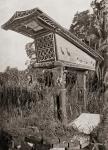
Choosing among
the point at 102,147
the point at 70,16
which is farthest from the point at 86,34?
the point at 102,147

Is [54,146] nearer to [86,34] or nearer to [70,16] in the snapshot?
[70,16]

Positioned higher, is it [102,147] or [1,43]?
[1,43]

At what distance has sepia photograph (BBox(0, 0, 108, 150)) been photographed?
9.68 feet

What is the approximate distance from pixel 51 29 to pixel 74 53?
606 mm

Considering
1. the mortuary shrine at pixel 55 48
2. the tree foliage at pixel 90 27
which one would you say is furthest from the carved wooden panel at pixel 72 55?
the tree foliage at pixel 90 27

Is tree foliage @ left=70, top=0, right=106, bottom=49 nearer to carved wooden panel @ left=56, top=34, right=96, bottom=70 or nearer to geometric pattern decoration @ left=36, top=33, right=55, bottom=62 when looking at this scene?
carved wooden panel @ left=56, top=34, right=96, bottom=70

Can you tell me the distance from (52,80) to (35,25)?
2.99 feet

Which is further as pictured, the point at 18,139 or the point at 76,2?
the point at 76,2

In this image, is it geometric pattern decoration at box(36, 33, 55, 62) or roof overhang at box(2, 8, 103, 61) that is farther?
geometric pattern decoration at box(36, 33, 55, 62)

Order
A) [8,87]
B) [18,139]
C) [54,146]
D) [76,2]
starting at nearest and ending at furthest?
[54,146], [18,139], [76,2], [8,87]

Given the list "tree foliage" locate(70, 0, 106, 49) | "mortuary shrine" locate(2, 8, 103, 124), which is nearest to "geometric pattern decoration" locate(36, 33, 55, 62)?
"mortuary shrine" locate(2, 8, 103, 124)

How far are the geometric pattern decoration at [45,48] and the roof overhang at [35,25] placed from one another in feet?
0.29

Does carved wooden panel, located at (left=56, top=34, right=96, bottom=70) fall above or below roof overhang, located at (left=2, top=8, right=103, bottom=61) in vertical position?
below

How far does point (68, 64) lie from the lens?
3.49 m
